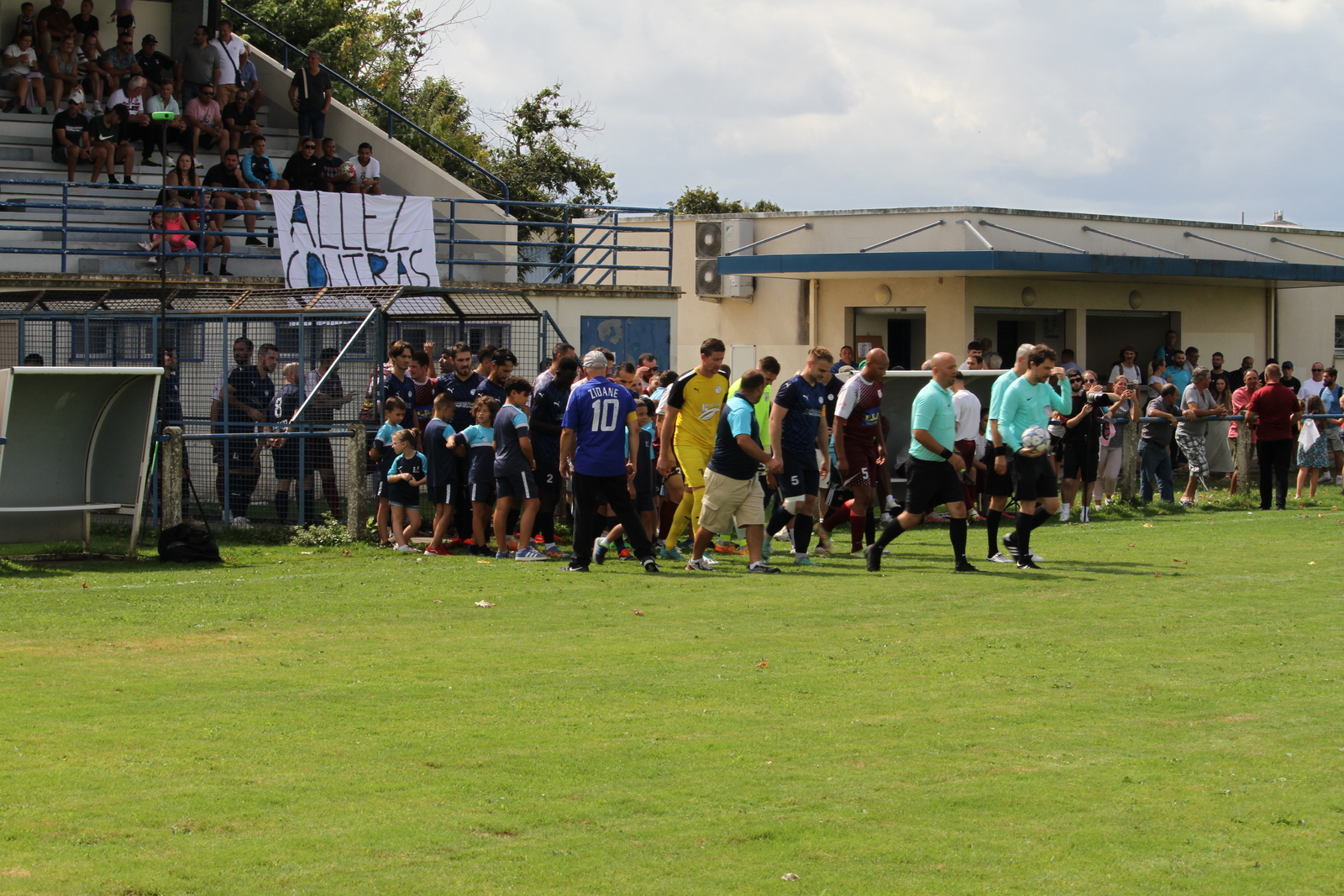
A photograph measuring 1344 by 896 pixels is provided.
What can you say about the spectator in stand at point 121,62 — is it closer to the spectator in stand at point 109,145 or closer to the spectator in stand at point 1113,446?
the spectator in stand at point 109,145

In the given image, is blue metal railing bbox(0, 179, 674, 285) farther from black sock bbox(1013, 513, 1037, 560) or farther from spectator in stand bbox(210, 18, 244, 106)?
black sock bbox(1013, 513, 1037, 560)

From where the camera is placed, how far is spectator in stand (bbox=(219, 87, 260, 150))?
2528 cm

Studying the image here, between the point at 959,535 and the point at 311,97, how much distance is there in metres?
17.6

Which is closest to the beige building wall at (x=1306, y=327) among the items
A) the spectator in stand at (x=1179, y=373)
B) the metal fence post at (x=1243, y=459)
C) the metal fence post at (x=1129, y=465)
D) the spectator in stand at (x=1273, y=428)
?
the spectator in stand at (x=1179, y=373)

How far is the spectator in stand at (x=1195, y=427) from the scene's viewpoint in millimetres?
20594

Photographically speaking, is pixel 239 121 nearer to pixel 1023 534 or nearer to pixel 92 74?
pixel 92 74

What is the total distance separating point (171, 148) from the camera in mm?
25828

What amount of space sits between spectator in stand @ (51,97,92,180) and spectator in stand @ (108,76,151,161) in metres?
0.60

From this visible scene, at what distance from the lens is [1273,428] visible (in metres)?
20.1

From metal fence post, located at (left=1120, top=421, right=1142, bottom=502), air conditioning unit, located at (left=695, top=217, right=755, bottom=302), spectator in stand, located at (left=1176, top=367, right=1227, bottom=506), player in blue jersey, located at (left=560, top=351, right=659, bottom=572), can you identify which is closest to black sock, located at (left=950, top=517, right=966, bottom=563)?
player in blue jersey, located at (left=560, top=351, right=659, bottom=572)

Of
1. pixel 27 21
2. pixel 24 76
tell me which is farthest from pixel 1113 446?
pixel 27 21

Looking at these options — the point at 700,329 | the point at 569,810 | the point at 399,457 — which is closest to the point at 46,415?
the point at 399,457

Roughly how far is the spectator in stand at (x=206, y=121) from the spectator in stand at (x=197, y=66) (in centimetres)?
43

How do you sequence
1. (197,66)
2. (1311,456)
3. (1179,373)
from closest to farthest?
(1311,456)
(197,66)
(1179,373)
